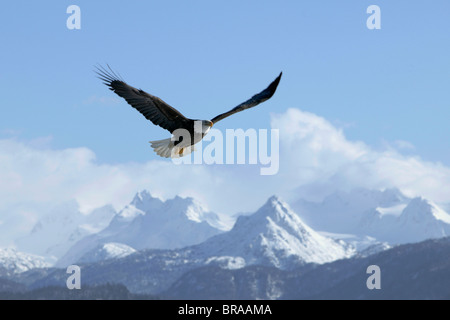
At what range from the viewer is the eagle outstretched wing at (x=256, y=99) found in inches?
1140

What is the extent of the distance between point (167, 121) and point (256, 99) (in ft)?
16.3

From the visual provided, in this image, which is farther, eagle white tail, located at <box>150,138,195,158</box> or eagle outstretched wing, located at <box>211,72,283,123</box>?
eagle outstretched wing, located at <box>211,72,283,123</box>

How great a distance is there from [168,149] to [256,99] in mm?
5031

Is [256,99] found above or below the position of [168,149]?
above

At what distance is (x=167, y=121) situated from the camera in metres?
26.9

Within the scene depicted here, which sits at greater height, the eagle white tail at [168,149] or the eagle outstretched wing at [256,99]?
the eagle outstretched wing at [256,99]

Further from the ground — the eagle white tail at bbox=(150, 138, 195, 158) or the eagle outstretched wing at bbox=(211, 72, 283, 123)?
the eagle outstretched wing at bbox=(211, 72, 283, 123)

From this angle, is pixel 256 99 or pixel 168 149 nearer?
pixel 168 149

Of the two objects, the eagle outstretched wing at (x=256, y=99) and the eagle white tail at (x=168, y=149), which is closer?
the eagle white tail at (x=168, y=149)

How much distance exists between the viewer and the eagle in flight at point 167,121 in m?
25.8

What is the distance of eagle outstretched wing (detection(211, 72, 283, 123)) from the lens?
29.0 metres
